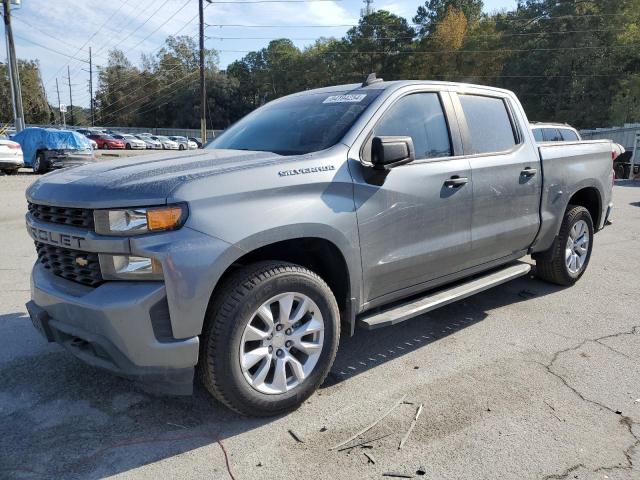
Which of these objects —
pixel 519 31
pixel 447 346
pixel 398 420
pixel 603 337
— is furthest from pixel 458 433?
pixel 519 31

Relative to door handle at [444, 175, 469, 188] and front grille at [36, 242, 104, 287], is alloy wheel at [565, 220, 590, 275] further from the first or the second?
front grille at [36, 242, 104, 287]

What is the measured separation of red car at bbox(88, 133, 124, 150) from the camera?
4756 centimetres

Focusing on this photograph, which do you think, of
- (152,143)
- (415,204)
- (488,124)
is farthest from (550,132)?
(152,143)

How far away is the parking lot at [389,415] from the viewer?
8.34 ft

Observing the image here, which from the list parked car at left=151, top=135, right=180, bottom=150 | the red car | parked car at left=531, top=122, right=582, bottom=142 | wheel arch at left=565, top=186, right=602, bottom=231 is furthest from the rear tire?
parked car at left=151, top=135, right=180, bottom=150

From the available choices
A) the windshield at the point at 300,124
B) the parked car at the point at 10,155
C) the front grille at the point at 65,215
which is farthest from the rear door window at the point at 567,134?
the parked car at the point at 10,155

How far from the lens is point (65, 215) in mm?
2752

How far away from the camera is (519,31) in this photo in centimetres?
6141

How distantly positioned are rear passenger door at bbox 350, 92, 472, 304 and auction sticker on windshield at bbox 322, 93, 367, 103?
0.25 m

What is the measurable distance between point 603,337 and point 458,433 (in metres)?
2.08

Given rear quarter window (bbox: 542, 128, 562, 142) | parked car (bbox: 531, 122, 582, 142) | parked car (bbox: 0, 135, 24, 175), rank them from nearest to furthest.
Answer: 1. parked car (bbox: 531, 122, 582, 142)
2. rear quarter window (bbox: 542, 128, 562, 142)
3. parked car (bbox: 0, 135, 24, 175)

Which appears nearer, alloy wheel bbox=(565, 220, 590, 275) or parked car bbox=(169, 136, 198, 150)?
alloy wheel bbox=(565, 220, 590, 275)

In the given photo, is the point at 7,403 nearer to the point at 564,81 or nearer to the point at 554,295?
the point at 554,295

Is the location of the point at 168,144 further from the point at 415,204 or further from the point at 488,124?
the point at 415,204
